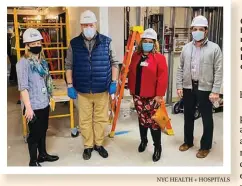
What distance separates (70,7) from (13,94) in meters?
0.50

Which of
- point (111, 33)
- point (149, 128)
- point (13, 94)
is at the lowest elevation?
point (149, 128)

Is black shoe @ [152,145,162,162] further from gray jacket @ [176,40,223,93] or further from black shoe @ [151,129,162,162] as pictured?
gray jacket @ [176,40,223,93]

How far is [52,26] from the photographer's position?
179 centimetres

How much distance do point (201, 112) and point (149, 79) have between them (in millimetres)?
334

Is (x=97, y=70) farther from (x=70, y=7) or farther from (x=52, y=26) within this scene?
(x=52, y=26)

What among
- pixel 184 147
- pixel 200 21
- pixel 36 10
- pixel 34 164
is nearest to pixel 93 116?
pixel 34 164

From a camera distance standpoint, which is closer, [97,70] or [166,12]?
[97,70]

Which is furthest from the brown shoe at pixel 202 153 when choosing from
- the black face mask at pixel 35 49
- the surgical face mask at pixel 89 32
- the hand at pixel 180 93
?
the black face mask at pixel 35 49

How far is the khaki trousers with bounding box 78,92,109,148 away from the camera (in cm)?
168

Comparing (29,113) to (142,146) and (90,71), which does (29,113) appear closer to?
(90,71)

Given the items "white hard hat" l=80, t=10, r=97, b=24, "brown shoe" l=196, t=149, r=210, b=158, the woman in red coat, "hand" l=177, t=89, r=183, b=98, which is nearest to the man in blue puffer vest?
"white hard hat" l=80, t=10, r=97, b=24

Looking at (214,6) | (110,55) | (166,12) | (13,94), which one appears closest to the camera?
(214,6)

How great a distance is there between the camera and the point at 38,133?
159cm

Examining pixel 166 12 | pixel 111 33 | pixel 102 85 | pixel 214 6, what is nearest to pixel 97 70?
pixel 102 85
